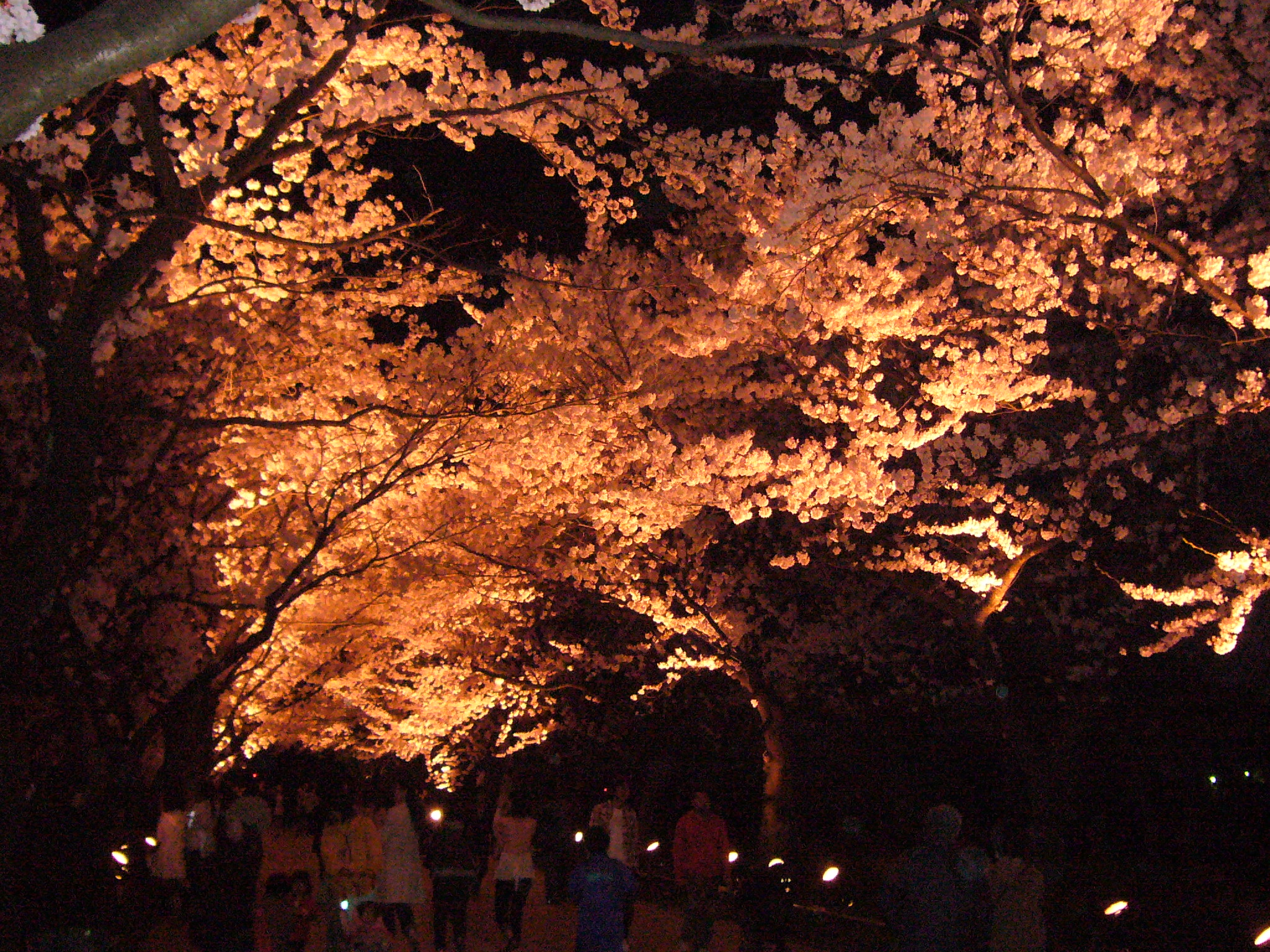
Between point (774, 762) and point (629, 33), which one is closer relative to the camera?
point (629, 33)

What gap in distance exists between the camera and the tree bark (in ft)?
10.4

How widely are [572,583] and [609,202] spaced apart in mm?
6567

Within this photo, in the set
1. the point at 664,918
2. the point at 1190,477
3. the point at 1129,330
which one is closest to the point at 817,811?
the point at 664,918

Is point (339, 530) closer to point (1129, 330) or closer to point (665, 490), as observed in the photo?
point (665, 490)

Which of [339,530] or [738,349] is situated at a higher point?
[738,349]

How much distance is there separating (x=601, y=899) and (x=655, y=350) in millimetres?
7631

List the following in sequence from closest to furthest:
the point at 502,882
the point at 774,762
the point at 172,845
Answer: the point at 502,882 → the point at 172,845 → the point at 774,762

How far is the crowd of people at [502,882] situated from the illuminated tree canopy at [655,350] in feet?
6.18

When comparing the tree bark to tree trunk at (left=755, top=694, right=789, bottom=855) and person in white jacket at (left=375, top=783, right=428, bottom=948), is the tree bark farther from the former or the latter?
tree trunk at (left=755, top=694, right=789, bottom=855)

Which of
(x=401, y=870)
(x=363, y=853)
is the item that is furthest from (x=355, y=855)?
(x=401, y=870)

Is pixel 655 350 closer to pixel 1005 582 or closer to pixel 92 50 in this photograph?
pixel 1005 582

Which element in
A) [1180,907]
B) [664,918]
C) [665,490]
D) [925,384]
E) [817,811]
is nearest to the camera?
[1180,907]

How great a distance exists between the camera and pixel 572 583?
57.2ft

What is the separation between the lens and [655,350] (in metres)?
12.8
